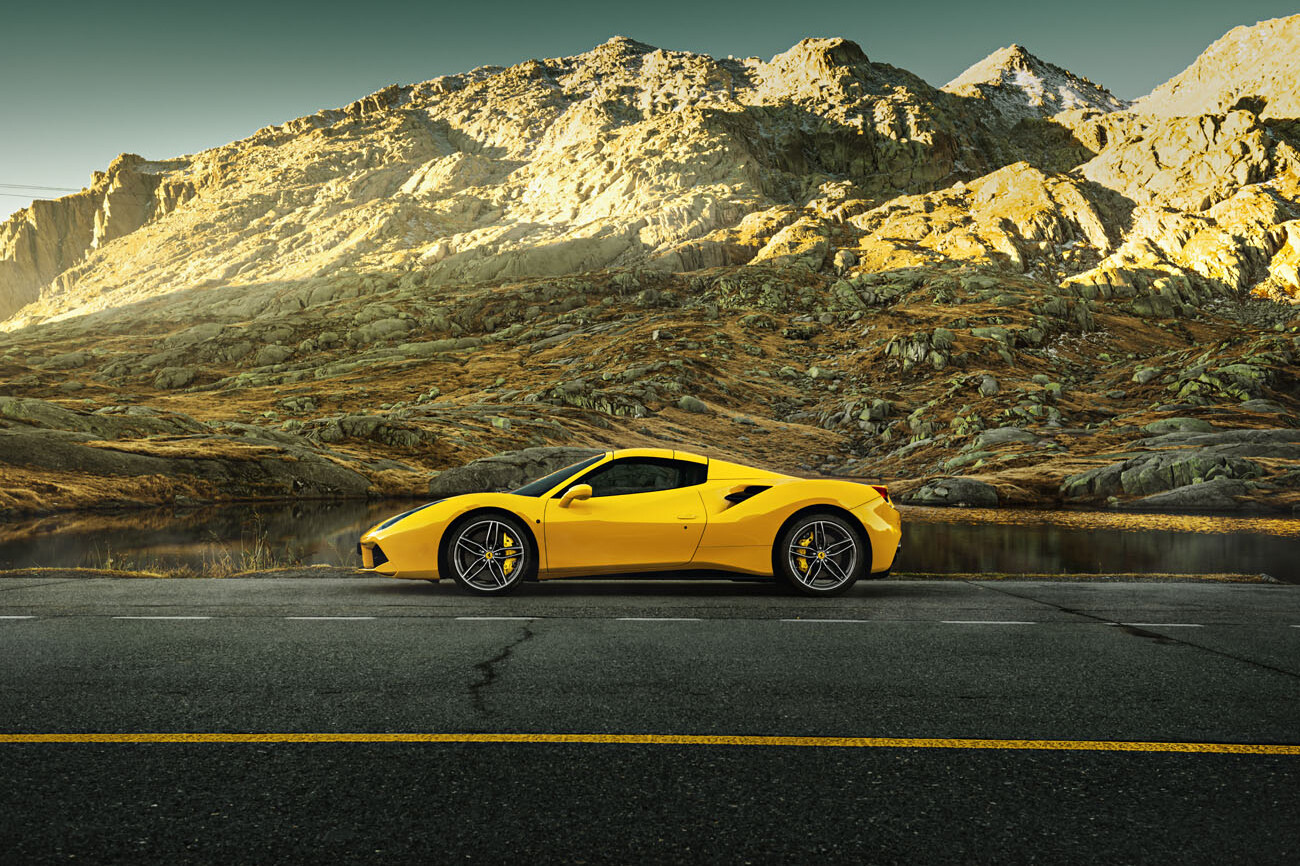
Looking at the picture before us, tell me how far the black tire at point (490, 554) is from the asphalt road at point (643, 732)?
40.3 inches

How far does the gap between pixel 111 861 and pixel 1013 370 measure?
5767 centimetres

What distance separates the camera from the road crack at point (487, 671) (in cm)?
456

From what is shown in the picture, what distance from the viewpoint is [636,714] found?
14.2 ft

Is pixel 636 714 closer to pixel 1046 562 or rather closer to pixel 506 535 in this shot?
pixel 506 535

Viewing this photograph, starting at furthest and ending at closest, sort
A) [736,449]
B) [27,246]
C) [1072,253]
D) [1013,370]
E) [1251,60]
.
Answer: [27,246], [1251,60], [1072,253], [1013,370], [736,449]

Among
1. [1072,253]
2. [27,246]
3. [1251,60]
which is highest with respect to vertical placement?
[1251,60]

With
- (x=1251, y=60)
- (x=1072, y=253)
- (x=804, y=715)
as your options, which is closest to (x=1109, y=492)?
(x=804, y=715)

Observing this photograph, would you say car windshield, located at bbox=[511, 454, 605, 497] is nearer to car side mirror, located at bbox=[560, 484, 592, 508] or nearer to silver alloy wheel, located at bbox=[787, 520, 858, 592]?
car side mirror, located at bbox=[560, 484, 592, 508]

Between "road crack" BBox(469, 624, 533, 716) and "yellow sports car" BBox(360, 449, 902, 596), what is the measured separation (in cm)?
197

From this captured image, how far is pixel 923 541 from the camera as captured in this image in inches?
835

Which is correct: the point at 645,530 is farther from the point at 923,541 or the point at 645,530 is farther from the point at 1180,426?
the point at 1180,426

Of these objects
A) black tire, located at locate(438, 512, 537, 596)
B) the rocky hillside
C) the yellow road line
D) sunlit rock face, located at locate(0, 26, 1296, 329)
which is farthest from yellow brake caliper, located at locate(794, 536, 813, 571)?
sunlit rock face, located at locate(0, 26, 1296, 329)

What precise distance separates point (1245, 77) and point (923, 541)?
547 feet

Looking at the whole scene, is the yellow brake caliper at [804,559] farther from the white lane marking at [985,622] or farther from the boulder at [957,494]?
the boulder at [957,494]
